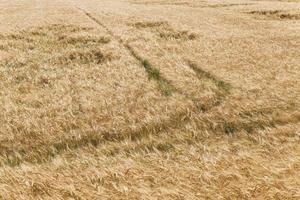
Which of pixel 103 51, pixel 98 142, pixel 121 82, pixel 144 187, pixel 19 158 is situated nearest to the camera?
pixel 144 187

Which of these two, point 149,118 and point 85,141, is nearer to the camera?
point 85,141

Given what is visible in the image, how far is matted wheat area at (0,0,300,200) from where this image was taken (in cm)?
679

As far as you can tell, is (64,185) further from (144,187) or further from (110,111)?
(110,111)

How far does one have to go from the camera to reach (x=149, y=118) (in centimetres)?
992

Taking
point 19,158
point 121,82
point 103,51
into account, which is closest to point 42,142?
point 19,158

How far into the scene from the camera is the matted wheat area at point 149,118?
6.79 meters

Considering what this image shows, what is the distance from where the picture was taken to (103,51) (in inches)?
696

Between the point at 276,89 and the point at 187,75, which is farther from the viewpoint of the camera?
the point at 187,75

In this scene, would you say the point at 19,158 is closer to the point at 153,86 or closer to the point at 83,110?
the point at 83,110

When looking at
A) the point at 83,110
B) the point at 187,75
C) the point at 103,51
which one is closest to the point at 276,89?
the point at 187,75

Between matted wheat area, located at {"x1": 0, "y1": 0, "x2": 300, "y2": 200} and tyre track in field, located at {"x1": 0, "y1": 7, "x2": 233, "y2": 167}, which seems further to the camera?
tyre track in field, located at {"x1": 0, "y1": 7, "x2": 233, "y2": 167}

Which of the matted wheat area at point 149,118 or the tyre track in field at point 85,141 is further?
the tyre track in field at point 85,141

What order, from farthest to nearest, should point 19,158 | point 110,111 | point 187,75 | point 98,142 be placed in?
point 187,75, point 110,111, point 98,142, point 19,158

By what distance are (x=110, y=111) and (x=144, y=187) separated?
4086mm
